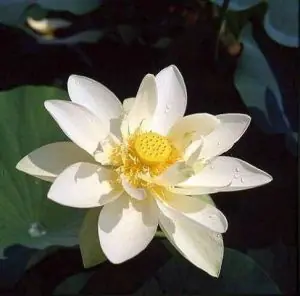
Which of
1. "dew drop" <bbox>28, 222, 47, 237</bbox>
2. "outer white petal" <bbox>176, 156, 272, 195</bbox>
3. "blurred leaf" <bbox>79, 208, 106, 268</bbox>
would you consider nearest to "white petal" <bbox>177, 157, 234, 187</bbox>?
"outer white petal" <bbox>176, 156, 272, 195</bbox>

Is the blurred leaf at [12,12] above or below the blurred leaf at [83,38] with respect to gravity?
above

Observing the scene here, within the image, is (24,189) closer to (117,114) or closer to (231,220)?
(117,114)

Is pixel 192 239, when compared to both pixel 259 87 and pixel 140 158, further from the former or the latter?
pixel 259 87

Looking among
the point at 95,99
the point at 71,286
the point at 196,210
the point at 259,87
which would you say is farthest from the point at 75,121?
the point at 259,87

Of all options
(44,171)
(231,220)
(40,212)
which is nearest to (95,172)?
(44,171)

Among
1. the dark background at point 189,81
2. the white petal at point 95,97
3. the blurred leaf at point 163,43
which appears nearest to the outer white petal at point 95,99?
the white petal at point 95,97

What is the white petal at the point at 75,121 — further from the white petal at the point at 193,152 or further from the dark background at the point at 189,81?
the dark background at the point at 189,81

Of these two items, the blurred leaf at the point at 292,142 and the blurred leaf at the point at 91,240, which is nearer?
the blurred leaf at the point at 91,240
